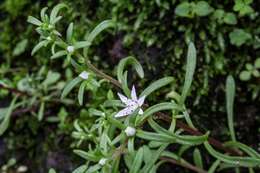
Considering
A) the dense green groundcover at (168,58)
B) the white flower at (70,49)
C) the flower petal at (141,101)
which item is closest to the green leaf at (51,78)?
the dense green groundcover at (168,58)

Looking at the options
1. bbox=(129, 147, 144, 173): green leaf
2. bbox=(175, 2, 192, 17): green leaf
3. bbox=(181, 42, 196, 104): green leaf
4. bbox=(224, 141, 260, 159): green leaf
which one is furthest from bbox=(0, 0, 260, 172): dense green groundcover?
bbox=(129, 147, 144, 173): green leaf

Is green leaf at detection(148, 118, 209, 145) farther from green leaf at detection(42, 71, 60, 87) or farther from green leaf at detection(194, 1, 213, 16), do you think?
green leaf at detection(42, 71, 60, 87)

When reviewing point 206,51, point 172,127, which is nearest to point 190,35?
point 206,51

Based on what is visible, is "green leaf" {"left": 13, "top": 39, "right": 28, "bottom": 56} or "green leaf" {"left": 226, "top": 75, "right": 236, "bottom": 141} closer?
"green leaf" {"left": 226, "top": 75, "right": 236, "bottom": 141}

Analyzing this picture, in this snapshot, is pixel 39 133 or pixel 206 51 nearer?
pixel 206 51

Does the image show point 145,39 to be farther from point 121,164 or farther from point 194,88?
point 121,164

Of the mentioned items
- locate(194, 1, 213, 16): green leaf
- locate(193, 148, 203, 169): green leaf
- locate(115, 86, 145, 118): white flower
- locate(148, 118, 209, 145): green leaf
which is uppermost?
locate(194, 1, 213, 16): green leaf

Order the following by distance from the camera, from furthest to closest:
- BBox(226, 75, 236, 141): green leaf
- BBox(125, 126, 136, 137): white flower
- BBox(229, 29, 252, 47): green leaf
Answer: BBox(229, 29, 252, 47): green leaf < BBox(226, 75, 236, 141): green leaf < BBox(125, 126, 136, 137): white flower

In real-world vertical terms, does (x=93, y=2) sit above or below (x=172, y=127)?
above
